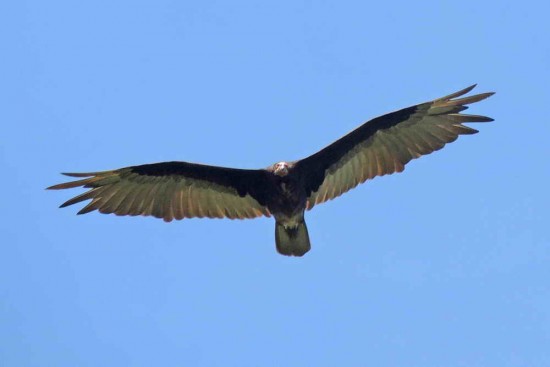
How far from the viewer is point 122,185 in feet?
59.0

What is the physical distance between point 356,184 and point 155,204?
9.20 feet

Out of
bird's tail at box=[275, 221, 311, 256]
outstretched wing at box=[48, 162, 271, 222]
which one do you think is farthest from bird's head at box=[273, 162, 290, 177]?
bird's tail at box=[275, 221, 311, 256]

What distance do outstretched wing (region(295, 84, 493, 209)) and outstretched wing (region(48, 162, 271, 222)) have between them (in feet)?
2.63

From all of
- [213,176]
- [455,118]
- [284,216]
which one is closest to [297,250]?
[284,216]

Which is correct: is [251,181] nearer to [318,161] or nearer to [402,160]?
[318,161]

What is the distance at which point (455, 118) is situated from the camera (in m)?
17.9

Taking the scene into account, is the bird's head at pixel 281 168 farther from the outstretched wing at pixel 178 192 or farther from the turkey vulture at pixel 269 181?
the outstretched wing at pixel 178 192

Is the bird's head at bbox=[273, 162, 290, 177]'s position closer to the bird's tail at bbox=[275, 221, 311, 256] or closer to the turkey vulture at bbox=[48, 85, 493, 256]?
the turkey vulture at bbox=[48, 85, 493, 256]

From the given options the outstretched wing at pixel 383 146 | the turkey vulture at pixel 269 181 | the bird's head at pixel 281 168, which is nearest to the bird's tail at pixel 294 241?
the turkey vulture at pixel 269 181

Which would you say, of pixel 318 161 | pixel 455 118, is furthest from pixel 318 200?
pixel 455 118

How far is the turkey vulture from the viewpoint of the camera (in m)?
17.8

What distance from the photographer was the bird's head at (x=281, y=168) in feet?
56.7

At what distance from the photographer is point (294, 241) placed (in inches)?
692

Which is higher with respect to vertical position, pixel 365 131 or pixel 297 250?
pixel 365 131
